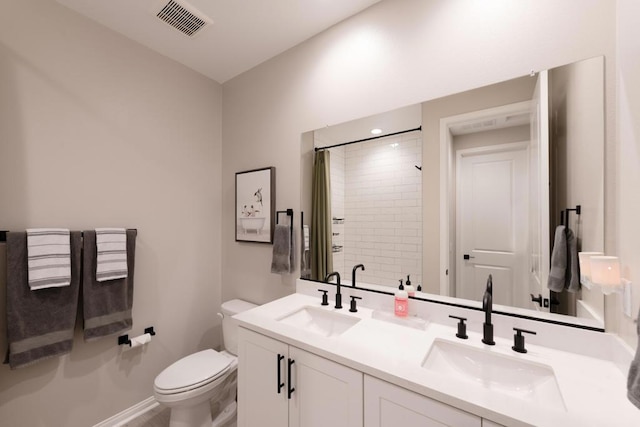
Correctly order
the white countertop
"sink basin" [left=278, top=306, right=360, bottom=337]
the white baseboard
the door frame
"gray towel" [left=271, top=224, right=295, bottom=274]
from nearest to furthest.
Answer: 1. the white countertop
2. the door frame
3. "sink basin" [left=278, top=306, right=360, bottom=337]
4. the white baseboard
5. "gray towel" [left=271, top=224, right=295, bottom=274]

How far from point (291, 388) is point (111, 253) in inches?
54.2

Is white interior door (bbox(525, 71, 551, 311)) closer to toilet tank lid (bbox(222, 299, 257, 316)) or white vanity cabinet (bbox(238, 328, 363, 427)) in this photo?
white vanity cabinet (bbox(238, 328, 363, 427))

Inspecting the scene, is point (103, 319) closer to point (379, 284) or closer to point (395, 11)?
point (379, 284)

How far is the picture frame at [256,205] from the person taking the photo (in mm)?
1993

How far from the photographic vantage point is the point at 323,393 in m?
1.02

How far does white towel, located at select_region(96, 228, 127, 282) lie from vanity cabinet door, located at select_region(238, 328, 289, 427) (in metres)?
0.94

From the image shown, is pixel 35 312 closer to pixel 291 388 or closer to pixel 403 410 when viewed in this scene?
pixel 291 388

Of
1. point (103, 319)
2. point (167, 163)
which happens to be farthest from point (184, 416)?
point (167, 163)

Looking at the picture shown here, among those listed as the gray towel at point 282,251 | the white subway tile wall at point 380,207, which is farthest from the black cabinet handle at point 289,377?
the gray towel at point 282,251

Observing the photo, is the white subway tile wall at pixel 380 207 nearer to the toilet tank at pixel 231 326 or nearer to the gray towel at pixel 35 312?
the toilet tank at pixel 231 326

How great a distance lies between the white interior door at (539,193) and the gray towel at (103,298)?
2.24 metres

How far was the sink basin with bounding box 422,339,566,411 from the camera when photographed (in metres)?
0.87

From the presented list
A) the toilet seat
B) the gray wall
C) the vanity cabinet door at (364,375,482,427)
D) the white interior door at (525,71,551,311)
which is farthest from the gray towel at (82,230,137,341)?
the white interior door at (525,71,551,311)

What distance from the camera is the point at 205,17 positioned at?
163 centimetres
